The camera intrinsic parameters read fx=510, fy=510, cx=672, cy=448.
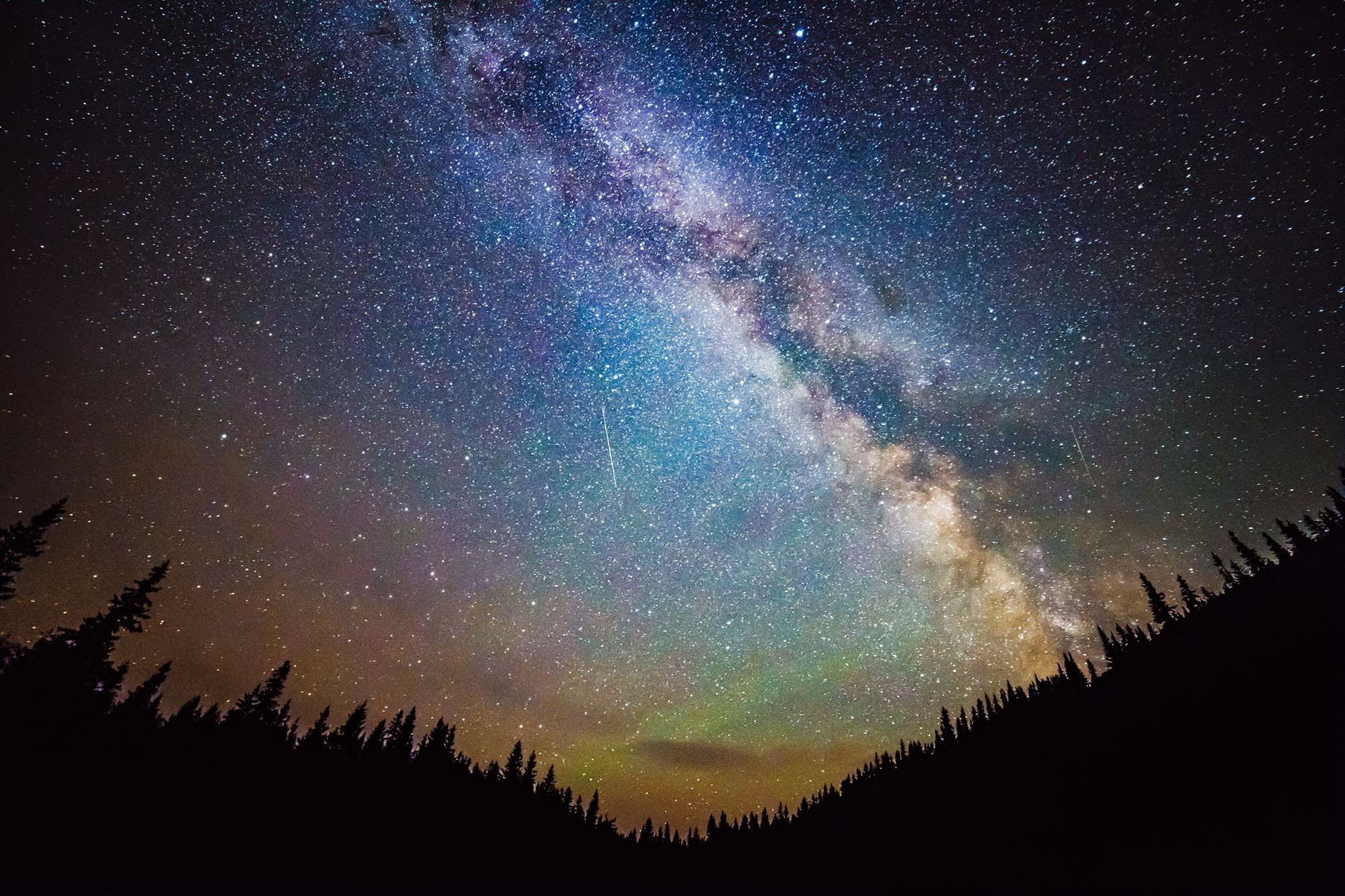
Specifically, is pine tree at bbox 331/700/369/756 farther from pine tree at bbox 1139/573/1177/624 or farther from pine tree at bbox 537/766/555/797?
pine tree at bbox 1139/573/1177/624

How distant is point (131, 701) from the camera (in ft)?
169

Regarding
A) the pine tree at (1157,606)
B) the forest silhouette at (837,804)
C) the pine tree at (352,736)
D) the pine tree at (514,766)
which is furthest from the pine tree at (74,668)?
the pine tree at (1157,606)

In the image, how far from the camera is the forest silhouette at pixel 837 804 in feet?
69.2

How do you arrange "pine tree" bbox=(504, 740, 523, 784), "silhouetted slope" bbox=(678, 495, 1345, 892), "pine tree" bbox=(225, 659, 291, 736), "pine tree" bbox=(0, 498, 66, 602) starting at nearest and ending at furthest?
"silhouetted slope" bbox=(678, 495, 1345, 892) < "pine tree" bbox=(0, 498, 66, 602) < "pine tree" bbox=(225, 659, 291, 736) < "pine tree" bbox=(504, 740, 523, 784)

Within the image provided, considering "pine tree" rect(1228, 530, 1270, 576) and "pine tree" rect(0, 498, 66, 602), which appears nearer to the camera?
"pine tree" rect(0, 498, 66, 602)

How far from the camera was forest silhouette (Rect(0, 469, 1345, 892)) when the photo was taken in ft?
69.2

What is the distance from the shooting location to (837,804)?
71.6 meters

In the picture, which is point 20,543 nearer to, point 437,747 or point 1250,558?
point 437,747

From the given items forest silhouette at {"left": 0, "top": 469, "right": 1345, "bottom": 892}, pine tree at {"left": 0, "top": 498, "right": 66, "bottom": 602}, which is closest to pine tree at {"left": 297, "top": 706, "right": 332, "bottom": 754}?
forest silhouette at {"left": 0, "top": 469, "right": 1345, "bottom": 892}

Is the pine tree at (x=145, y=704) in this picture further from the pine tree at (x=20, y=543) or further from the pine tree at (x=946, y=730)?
the pine tree at (x=946, y=730)

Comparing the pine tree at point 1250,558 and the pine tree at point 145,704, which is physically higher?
the pine tree at point 1250,558

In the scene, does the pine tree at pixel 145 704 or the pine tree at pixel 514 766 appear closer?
the pine tree at pixel 145 704

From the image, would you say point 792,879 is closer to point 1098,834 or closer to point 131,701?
point 1098,834

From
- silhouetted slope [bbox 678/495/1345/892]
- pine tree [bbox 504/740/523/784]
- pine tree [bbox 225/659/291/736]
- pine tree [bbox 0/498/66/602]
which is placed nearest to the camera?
silhouetted slope [bbox 678/495/1345/892]
